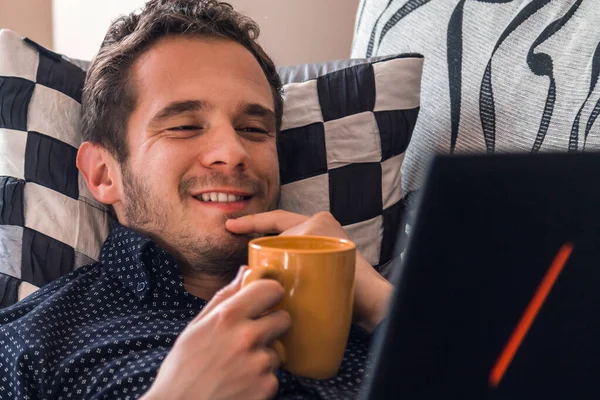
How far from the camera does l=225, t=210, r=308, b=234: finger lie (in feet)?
3.17

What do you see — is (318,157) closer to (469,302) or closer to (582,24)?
(582,24)

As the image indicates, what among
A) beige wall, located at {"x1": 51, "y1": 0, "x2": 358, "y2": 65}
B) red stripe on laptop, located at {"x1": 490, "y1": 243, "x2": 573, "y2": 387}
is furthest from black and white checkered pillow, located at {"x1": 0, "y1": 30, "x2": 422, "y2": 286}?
red stripe on laptop, located at {"x1": 490, "y1": 243, "x2": 573, "y2": 387}

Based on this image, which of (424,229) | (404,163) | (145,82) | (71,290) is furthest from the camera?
(404,163)

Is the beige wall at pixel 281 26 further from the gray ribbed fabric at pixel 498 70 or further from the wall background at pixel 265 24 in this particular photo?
the gray ribbed fabric at pixel 498 70

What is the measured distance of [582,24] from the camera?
40.5 inches

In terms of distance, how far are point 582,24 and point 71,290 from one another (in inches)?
36.0

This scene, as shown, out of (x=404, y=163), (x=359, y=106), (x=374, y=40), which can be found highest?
(x=374, y=40)

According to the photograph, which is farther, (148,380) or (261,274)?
(148,380)

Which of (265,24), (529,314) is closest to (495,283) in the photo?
(529,314)

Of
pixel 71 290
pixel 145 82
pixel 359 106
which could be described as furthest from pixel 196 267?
pixel 359 106

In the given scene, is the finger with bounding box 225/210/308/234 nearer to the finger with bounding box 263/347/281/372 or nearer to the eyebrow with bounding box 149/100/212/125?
the eyebrow with bounding box 149/100/212/125

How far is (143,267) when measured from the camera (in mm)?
953

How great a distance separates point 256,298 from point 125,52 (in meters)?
0.66

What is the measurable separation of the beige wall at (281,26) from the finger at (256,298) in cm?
126
